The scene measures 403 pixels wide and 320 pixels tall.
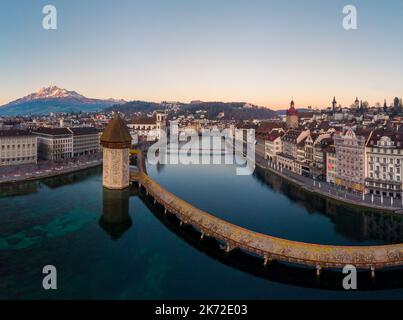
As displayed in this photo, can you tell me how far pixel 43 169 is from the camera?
58.2 metres

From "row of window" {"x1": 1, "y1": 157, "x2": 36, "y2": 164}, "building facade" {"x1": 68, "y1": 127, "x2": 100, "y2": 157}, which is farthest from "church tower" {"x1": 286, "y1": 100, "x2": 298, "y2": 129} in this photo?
"row of window" {"x1": 1, "y1": 157, "x2": 36, "y2": 164}

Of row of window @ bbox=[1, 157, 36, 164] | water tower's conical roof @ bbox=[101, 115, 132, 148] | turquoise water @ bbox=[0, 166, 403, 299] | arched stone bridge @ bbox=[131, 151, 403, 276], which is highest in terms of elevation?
water tower's conical roof @ bbox=[101, 115, 132, 148]

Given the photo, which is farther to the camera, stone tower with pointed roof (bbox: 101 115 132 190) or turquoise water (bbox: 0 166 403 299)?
stone tower with pointed roof (bbox: 101 115 132 190)

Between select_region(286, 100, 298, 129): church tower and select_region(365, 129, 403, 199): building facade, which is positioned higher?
select_region(286, 100, 298, 129): church tower

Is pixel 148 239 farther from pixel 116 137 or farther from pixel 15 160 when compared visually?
pixel 15 160

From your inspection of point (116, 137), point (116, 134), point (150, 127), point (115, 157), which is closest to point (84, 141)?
point (116, 134)

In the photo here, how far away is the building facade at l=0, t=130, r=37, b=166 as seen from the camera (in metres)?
60.3

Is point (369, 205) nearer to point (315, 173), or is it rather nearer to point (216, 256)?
point (315, 173)

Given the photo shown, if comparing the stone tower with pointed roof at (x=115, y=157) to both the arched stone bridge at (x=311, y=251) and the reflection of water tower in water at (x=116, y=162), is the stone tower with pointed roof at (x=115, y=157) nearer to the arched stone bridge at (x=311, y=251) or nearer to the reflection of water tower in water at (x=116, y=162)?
the reflection of water tower in water at (x=116, y=162)

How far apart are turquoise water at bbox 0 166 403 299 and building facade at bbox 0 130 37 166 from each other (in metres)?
13.7

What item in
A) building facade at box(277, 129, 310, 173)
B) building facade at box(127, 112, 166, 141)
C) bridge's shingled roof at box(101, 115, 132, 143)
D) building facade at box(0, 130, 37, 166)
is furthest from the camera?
building facade at box(127, 112, 166, 141)

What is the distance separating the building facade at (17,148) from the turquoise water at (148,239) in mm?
13676

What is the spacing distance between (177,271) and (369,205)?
74.6 feet

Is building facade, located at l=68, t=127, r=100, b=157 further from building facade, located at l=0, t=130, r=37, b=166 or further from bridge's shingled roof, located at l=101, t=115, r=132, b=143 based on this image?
bridge's shingled roof, located at l=101, t=115, r=132, b=143
